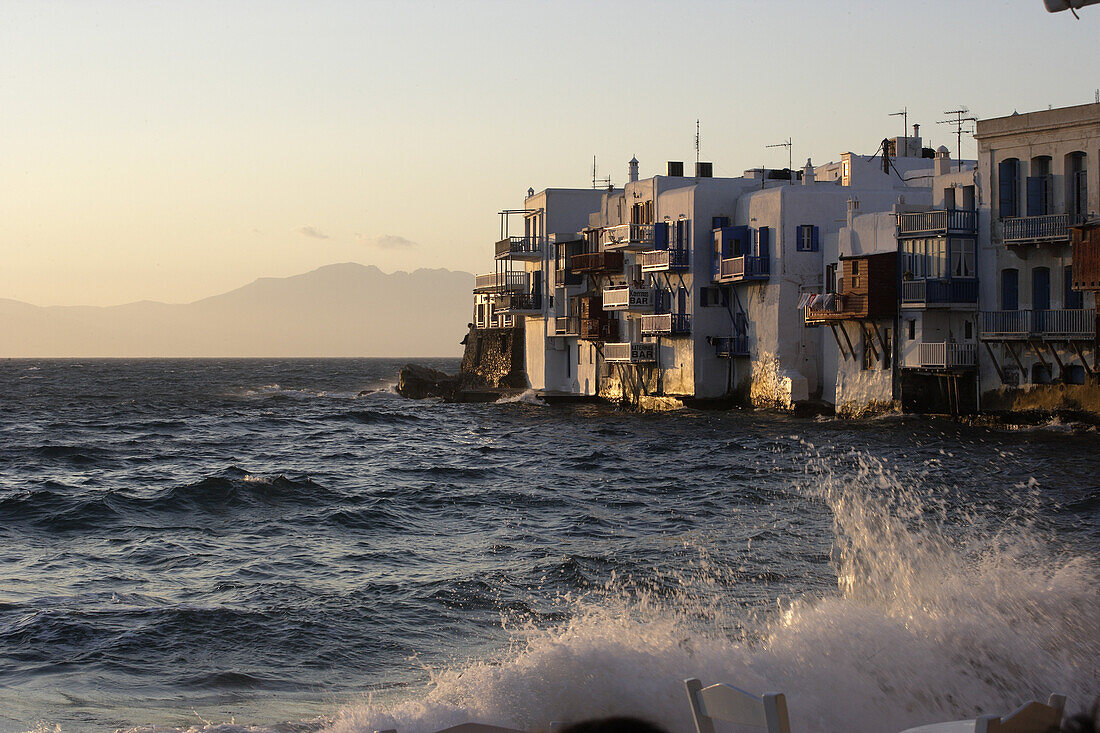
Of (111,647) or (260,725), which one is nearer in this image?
(260,725)

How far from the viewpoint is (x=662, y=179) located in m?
60.6

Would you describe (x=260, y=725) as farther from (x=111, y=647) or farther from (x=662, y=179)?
(x=662, y=179)

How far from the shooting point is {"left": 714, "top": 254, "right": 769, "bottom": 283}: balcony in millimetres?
53094

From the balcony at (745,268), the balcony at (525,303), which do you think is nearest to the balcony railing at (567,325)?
the balcony at (525,303)

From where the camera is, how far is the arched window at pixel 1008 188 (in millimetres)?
41406

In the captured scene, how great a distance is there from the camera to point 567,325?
224ft

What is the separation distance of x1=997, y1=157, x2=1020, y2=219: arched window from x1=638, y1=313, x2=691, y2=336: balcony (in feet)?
59.6

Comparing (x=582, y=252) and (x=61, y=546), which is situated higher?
(x=582, y=252)

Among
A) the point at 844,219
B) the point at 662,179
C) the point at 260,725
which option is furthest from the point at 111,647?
the point at 662,179

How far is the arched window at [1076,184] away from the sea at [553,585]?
688cm

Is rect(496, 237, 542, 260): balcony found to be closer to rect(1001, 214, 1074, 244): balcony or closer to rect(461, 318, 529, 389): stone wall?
rect(461, 318, 529, 389): stone wall

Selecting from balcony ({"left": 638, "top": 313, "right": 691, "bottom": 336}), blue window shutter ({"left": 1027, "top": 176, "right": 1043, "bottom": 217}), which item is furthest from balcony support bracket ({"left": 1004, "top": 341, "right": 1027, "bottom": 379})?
balcony ({"left": 638, "top": 313, "right": 691, "bottom": 336})

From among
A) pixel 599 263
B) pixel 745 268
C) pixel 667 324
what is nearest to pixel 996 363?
pixel 745 268

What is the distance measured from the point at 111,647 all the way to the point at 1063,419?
3295 cm
